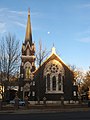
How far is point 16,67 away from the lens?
53688 millimetres

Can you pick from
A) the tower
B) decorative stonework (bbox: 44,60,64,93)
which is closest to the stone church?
decorative stonework (bbox: 44,60,64,93)

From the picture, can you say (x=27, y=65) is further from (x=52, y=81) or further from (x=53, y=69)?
(x=52, y=81)

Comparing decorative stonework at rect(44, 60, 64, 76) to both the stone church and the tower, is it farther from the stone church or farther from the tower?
the tower

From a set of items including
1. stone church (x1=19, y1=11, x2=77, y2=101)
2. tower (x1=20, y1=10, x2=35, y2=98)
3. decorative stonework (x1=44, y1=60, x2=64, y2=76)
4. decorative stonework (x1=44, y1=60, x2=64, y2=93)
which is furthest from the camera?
tower (x1=20, y1=10, x2=35, y2=98)

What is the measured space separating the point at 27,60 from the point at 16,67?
2691cm

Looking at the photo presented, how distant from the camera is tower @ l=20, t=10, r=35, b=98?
77500 millimetres

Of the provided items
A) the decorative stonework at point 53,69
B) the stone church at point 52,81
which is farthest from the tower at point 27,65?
the decorative stonework at point 53,69

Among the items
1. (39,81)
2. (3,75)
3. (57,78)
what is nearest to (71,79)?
(57,78)

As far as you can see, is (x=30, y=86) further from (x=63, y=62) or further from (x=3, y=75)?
(x=3, y=75)

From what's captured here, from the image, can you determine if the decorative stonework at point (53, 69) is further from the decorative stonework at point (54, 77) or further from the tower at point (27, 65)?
the tower at point (27, 65)

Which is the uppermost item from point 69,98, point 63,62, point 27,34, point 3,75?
point 27,34

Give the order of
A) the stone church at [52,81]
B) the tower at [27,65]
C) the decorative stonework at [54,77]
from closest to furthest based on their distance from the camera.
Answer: the stone church at [52,81] < the decorative stonework at [54,77] < the tower at [27,65]

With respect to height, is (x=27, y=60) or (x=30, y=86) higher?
(x=27, y=60)

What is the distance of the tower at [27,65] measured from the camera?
77500mm
